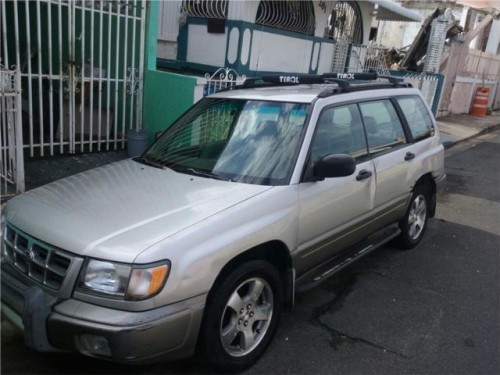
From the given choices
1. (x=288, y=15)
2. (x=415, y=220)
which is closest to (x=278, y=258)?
(x=415, y=220)

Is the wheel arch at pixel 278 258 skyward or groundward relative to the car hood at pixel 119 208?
groundward

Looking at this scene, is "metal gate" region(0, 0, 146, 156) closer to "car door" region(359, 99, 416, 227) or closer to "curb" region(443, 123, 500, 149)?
"car door" region(359, 99, 416, 227)

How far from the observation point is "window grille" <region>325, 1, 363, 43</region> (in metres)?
11.9

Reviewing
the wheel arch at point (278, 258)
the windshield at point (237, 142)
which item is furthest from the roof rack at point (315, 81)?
the wheel arch at point (278, 258)

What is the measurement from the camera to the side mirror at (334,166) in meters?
3.22

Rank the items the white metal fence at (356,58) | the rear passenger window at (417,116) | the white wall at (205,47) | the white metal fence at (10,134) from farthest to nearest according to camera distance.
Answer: the white metal fence at (356,58) → the white wall at (205,47) → the white metal fence at (10,134) → the rear passenger window at (417,116)

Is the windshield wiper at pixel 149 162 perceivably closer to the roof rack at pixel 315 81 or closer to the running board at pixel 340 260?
the roof rack at pixel 315 81

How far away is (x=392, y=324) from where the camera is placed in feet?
11.9

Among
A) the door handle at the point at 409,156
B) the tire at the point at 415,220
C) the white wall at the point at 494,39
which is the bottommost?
the tire at the point at 415,220

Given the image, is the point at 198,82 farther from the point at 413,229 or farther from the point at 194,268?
the point at 194,268

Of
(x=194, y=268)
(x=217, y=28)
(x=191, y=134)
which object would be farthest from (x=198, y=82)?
(x=194, y=268)

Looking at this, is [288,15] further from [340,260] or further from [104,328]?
[104,328]

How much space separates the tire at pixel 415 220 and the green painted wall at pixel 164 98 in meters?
3.66

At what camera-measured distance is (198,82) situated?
7137 mm
